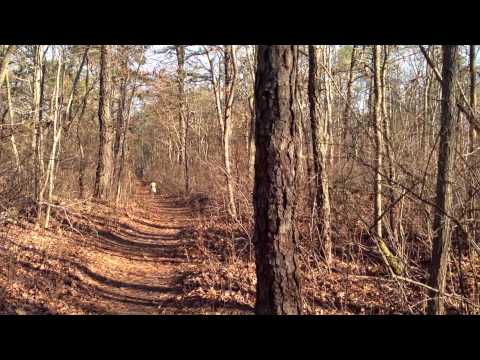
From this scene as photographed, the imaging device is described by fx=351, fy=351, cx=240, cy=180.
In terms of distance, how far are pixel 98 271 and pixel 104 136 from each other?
9.12 meters

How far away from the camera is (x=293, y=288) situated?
3180mm

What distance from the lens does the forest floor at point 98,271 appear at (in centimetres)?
559

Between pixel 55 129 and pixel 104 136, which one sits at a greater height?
pixel 104 136

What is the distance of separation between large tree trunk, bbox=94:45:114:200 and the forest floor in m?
3.32

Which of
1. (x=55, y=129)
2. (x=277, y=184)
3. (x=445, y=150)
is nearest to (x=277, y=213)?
(x=277, y=184)

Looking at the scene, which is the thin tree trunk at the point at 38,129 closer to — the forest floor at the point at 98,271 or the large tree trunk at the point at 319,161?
the forest floor at the point at 98,271

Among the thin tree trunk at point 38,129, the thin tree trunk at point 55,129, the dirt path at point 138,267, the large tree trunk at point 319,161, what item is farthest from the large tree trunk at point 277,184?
the thin tree trunk at point 55,129

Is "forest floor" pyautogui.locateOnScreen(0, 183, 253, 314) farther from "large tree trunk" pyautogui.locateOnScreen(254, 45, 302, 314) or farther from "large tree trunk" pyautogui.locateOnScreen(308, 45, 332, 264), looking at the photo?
"large tree trunk" pyautogui.locateOnScreen(308, 45, 332, 264)

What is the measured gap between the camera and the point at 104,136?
15211 mm

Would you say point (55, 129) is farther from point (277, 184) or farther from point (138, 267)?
point (277, 184)
